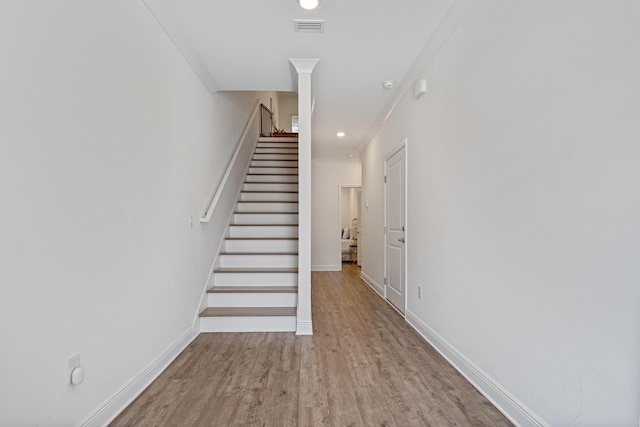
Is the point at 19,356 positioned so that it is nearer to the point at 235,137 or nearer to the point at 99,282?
the point at 99,282

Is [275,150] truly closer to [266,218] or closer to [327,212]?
[327,212]

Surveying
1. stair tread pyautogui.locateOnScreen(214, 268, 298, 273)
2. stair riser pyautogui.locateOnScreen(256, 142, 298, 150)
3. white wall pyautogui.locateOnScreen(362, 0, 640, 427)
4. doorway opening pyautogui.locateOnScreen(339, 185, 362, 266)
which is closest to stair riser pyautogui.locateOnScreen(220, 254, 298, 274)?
stair tread pyautogui.locateOnScreen(214, 268, 298, 273)

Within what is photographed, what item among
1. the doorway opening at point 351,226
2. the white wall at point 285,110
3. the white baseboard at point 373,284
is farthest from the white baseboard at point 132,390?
the white wall at point 285,110

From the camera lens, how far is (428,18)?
2314 millimetres

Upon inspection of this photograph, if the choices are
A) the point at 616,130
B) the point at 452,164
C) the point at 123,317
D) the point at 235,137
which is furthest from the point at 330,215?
the point at 616,130

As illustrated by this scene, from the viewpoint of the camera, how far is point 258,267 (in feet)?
12.1

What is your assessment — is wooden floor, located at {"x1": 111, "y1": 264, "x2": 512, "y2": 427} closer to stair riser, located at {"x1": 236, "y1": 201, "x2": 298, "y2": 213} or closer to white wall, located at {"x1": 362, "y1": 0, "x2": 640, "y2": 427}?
white wall, located at {"x1": 362, "y1": 0, "x2": 640, "y2": 427}

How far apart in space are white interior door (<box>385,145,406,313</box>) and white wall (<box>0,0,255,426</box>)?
7.58 feet

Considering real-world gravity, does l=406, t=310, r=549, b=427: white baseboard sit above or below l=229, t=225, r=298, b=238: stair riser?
below

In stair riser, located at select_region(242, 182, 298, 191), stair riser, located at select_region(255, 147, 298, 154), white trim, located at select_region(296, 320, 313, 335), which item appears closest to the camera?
white trim, located at select_region(296, 320, 313, 335)

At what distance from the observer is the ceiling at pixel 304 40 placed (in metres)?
2.22

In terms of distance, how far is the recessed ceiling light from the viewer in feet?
6.97

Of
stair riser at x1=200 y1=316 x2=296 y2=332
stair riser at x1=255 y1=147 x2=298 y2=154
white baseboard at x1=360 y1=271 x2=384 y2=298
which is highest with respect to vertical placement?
stair riser at x1=255 y1=147 x2=298 y2=154

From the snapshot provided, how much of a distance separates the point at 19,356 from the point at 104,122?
106 cm
